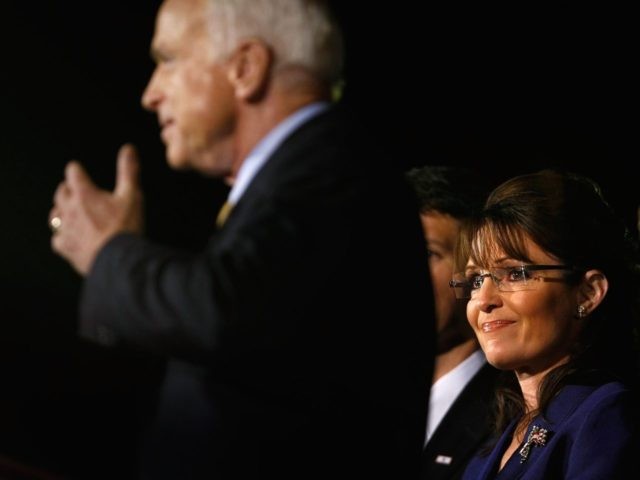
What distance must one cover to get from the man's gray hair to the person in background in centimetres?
86

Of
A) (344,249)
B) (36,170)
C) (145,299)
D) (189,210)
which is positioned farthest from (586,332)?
(36,170)

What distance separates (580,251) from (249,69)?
0.93 metres

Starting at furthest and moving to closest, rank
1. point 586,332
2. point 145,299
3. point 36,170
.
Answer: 1. point 36,170
2. point 586,332
3. point 145,299

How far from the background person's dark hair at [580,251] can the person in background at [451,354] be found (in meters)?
0.08

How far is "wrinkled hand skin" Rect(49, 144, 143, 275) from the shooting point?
3.55 feet

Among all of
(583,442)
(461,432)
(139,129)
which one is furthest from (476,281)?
(139,129)

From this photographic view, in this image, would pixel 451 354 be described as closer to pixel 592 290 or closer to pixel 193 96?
pixel 592 290

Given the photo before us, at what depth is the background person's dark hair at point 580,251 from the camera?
5.92 feet

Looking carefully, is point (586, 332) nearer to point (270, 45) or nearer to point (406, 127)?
point (270, 45)

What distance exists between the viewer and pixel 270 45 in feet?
3.85

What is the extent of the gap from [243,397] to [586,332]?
0.98 metres

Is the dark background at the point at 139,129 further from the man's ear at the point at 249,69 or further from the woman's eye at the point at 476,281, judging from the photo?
the man's ear at the point at 249,69

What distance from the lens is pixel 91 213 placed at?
1.10 m

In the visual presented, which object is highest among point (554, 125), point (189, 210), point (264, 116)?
point (264, 116)
